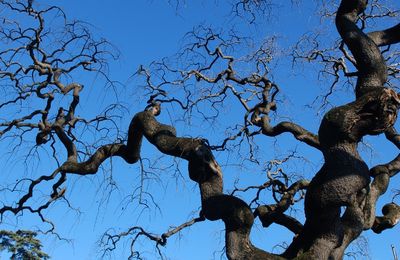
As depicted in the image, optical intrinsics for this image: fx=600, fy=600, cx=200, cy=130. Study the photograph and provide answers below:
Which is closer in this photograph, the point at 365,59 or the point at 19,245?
the point at 365,59

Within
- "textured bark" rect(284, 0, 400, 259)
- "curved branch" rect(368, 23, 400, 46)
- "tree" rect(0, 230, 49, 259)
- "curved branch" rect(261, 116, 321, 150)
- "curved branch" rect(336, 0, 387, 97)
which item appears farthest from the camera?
"tree" rect(0, 230, 49, 259)

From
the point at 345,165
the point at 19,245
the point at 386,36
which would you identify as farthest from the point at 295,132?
the point at 19,245

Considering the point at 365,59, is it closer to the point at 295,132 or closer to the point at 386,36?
the point at 386,36

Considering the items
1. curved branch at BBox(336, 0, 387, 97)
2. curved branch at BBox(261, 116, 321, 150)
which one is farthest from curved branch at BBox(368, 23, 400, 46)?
curved branch at BBox(261, 116, 321, 150)

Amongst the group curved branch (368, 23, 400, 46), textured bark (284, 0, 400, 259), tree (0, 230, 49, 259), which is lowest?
textured bark (284, 0, 400, 259)

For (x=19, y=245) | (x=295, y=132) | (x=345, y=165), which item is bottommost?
(x=345, y=165)

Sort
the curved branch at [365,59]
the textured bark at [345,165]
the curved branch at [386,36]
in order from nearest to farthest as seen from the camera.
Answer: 1. the textured bark at [345,165]
2. the curved branch at [365,59]
3. the curved branch at [386,36]

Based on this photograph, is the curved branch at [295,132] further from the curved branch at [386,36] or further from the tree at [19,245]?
the tree at [19,245]

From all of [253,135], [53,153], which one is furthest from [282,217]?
[53,153]

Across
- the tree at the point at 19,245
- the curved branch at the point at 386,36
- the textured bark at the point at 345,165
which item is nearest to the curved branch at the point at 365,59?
the textured bark at the point at 345,165

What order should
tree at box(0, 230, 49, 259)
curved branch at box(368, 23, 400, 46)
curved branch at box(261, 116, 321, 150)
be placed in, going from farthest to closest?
tree at box(0, 230, 49, 259) → curved branch at box(261, 116, 321, 150) → curved branch at box(368, 23, 400, 46)

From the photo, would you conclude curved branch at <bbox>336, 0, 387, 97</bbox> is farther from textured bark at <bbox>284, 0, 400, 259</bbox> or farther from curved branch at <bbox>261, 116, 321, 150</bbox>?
curved branch at <bbox>261, 116, 321, 150</bbox>

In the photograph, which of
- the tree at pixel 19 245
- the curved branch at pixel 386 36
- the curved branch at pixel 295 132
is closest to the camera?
the curved branch at pixel 386 36

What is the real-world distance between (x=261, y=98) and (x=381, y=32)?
204 centimetres
